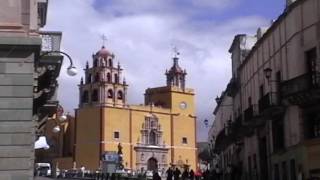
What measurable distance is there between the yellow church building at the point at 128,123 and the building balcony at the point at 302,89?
7058cm

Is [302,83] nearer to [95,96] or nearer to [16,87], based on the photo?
[16,87]

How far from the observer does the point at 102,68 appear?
111875 millimetres

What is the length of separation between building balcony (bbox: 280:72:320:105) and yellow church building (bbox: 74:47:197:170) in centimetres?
7058

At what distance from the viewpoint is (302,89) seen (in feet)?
97.6

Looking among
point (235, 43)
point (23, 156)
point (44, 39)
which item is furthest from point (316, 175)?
point (235, 43)

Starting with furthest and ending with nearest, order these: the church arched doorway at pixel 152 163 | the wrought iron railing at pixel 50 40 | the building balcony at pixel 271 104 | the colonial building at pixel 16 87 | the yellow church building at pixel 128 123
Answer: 1. the church arched doorway at pixel 152 163
2. the yellow church building at pixel 128 123
3. the building balcony at pixel 271 104
4. the wrought iron railing at pixel 50 40
5. the colonial building at pixel 16 87

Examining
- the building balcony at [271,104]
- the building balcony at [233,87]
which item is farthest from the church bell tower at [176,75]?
the building balcony at [271,104]

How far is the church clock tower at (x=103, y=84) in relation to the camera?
358ft

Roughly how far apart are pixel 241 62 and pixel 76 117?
6405 centimetres

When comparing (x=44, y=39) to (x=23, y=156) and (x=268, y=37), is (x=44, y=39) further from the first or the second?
(x=268, y=37)

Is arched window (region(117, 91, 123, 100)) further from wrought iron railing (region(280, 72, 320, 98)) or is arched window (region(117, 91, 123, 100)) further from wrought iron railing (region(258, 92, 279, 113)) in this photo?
wrought iron railing (region(280, 72, 320, 98))

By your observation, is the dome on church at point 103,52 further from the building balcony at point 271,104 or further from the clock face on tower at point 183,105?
the building balcony at point 271,104

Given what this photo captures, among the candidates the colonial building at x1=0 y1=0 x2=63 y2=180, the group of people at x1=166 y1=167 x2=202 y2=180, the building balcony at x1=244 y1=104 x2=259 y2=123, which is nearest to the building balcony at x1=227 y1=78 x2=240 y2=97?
the group of people at x1=166 y1=167 x2=202 y2=180

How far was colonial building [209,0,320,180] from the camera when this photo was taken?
30484 millimetres
